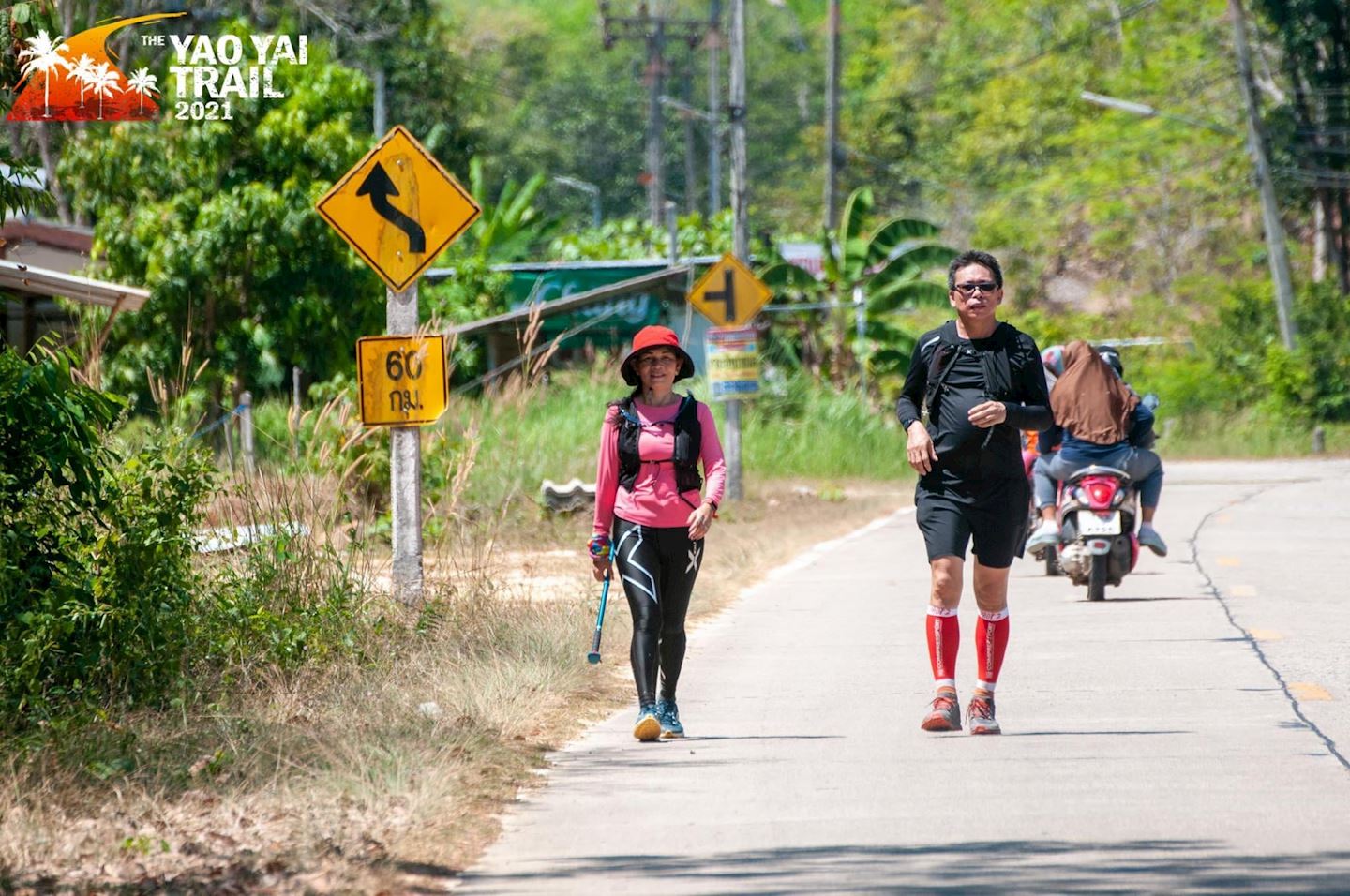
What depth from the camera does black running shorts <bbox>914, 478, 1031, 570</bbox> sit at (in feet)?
29.6

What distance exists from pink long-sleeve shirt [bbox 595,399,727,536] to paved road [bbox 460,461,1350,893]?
3.21 feet

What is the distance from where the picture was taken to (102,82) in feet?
58.6

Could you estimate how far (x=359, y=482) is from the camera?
56.6 feet

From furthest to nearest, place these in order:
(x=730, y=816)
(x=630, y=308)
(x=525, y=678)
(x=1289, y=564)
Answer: (x=630, y=308) → (x=1289, y=564) → (x=525, y=678) → (x=730, y=816)

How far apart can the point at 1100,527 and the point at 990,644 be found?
17.6 ft

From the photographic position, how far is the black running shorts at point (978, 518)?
29.6 feet

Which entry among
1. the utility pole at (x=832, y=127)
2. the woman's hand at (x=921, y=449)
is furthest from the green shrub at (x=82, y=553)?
the utility pole at (x=832, y=127)

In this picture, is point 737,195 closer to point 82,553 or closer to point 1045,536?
point 1045,536

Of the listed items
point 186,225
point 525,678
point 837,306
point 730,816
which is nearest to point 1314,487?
point 837,306

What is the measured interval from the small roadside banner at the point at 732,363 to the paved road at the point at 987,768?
9.88 metres

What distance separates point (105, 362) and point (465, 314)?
11762mm

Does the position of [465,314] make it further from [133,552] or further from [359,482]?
[133,552]

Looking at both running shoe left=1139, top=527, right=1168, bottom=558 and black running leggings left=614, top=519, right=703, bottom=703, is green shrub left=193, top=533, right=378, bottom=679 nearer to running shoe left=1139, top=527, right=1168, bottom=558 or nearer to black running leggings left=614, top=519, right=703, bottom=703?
black running leggings left=614, top=519, right=703, bottom=703

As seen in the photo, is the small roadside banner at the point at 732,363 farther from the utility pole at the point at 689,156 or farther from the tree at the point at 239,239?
the utility pole at the point at 689,156
